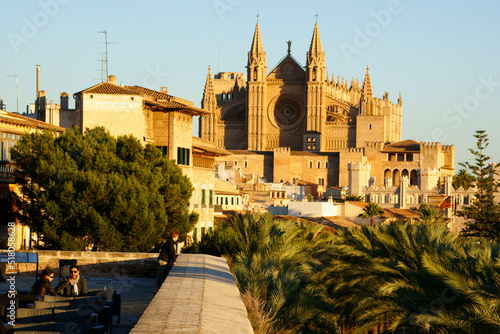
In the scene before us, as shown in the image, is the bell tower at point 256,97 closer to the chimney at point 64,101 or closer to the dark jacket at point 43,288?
the chimney at point 64,101

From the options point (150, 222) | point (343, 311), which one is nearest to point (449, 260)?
point (343, 311)

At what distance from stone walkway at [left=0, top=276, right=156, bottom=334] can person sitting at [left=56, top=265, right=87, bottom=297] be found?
63 cm

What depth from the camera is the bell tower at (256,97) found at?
96.7 metres

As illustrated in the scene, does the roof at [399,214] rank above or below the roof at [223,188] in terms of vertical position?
below

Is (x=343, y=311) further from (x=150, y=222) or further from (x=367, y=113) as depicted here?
(x=367, y=113)

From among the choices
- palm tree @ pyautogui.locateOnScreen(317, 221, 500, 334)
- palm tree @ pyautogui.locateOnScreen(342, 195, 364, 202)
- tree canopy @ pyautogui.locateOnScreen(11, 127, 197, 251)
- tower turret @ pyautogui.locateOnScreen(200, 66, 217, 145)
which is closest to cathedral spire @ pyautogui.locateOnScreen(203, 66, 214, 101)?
tower turret @ pyautogui.locateOnScreen(200, 66, 217, 145)

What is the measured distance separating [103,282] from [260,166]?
76226 millimetres

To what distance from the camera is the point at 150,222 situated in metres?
22.4

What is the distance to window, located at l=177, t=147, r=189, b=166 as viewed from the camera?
29.2 meters

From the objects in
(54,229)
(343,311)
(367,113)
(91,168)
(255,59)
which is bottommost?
(343,311)

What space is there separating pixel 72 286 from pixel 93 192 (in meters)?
12.0

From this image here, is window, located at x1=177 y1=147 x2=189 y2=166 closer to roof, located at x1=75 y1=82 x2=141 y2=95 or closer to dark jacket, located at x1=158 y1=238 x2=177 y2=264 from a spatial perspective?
roof, located at x1=75 y1=82 x2=141 y2=95

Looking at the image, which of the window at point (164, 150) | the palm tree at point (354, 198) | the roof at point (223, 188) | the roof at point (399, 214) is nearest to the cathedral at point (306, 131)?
the palm tree at point (354, 198)

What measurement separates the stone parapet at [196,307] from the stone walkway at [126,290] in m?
0.70
